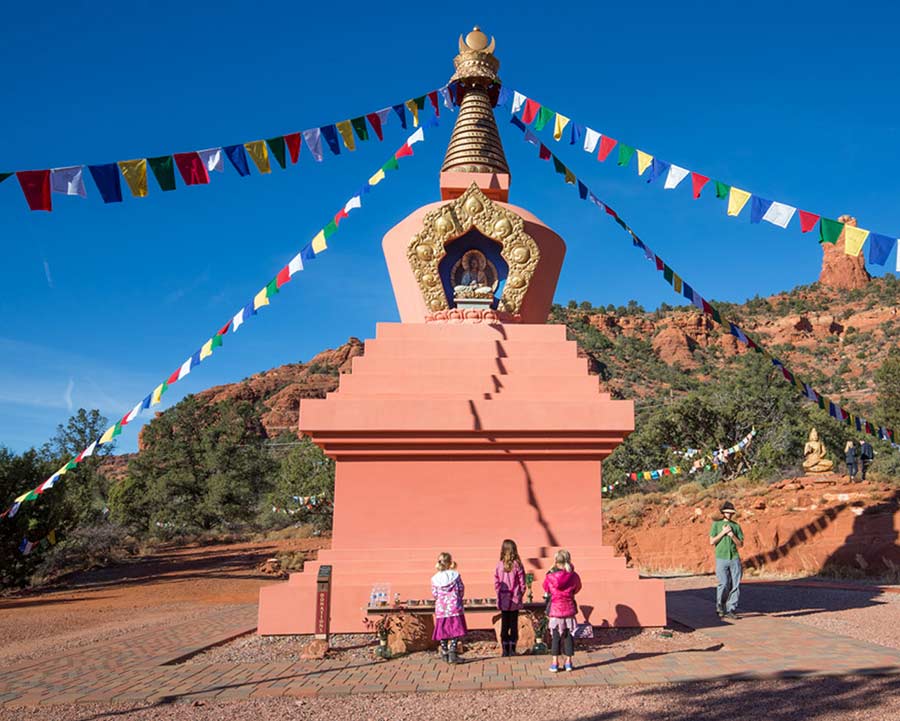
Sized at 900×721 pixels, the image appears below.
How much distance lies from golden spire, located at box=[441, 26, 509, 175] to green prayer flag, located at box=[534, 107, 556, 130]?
656 millimetres

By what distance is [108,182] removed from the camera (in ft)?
21.3

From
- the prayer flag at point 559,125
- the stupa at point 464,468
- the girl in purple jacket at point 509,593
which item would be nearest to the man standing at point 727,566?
the stupa at point 464,468

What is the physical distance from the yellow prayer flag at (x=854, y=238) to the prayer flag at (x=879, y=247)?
80 mm

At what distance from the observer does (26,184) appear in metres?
5.96

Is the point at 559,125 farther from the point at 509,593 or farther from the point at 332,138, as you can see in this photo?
the point at 509,593

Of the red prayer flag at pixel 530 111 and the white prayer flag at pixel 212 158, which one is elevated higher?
the red prayer flag at pixel 530 111

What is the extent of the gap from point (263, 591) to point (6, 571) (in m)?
13.0

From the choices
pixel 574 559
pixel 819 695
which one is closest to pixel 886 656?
pixel 819 695

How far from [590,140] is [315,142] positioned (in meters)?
3.91

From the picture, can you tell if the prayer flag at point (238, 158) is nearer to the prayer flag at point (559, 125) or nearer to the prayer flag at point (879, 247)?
the prayer flag at point (559, 125)

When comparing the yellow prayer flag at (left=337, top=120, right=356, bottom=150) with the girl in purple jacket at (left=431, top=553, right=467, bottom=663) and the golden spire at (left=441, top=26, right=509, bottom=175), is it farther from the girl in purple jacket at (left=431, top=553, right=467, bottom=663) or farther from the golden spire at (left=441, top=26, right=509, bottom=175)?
the girl in purple jacket at (left=431, top=553, right=467, bottom=663)

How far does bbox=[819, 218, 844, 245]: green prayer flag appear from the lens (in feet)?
23.4

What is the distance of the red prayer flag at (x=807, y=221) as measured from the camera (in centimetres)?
743

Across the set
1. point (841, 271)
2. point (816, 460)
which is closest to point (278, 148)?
point (816, 460)
